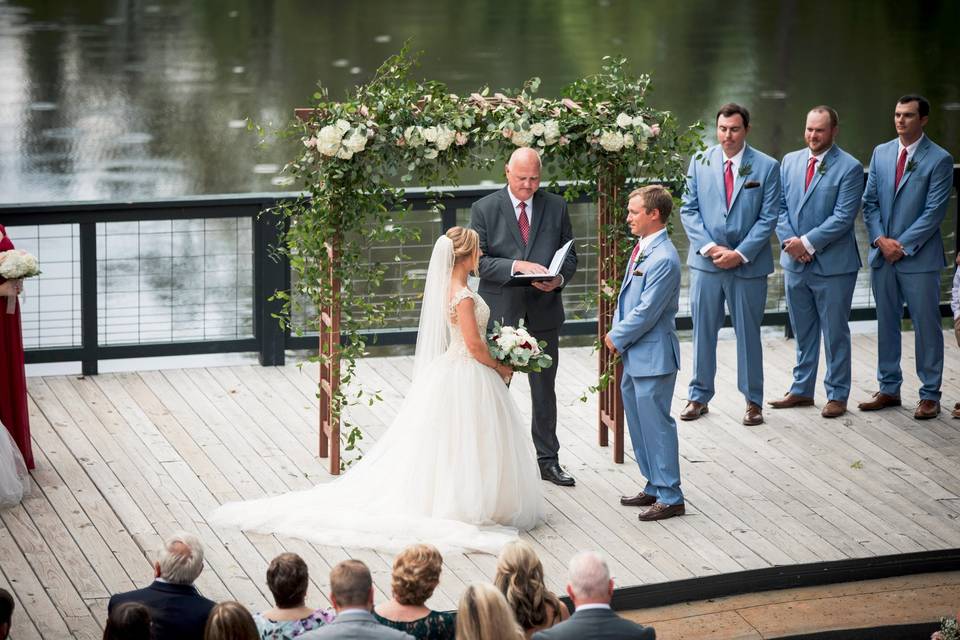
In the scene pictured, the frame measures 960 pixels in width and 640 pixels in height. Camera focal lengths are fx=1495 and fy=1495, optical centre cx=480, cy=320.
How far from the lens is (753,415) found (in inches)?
371

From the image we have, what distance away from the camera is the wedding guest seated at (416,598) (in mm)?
5477

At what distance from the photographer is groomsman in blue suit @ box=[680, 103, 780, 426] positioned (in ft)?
29.8

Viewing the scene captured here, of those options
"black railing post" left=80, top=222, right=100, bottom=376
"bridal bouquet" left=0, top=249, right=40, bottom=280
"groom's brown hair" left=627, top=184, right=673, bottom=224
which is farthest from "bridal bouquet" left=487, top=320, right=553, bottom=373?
"black railing post" left=80, top=222, right=100, bottom=376

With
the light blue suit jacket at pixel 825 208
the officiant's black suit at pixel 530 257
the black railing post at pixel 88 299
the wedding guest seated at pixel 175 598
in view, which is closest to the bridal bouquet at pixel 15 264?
the black railing post at pixel 88 299

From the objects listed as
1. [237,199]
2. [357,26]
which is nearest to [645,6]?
[357,26]

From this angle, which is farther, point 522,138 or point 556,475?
point 556,475

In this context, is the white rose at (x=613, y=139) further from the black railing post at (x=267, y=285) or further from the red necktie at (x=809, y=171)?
the black railing post at (x=267, y=285)

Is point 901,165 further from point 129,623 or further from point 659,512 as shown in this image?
point 129,623

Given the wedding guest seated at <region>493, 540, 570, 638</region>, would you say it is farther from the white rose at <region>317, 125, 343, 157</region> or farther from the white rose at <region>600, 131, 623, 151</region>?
the white rose at <region>600, 131, 623, 151</region>

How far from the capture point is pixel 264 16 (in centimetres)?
2975

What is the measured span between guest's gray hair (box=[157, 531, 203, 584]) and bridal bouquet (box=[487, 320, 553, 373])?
249cm

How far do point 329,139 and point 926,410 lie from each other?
4.29 m

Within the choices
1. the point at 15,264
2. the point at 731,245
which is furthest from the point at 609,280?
the point at 15,264

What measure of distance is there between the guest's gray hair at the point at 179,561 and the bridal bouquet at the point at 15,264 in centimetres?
282
